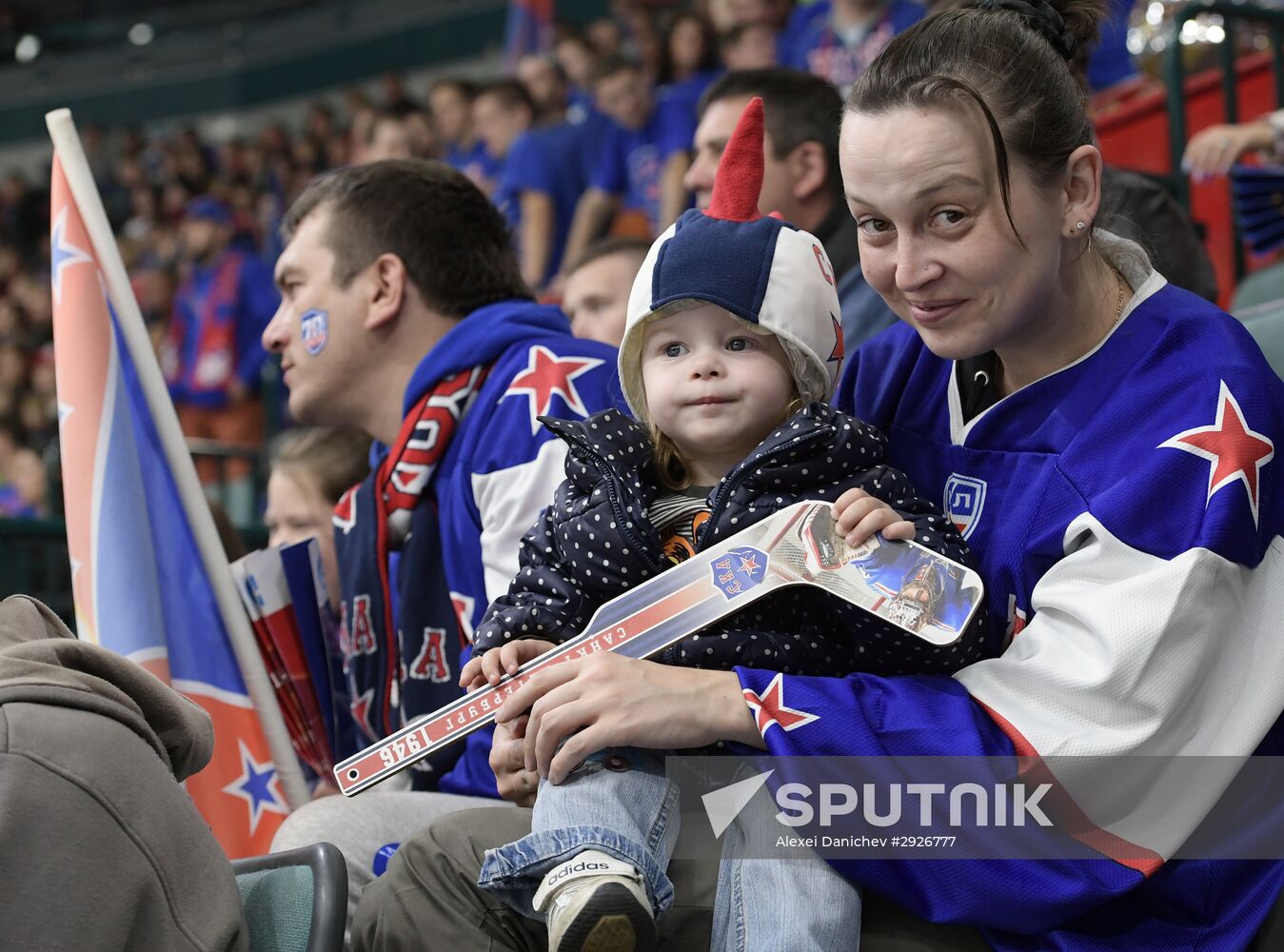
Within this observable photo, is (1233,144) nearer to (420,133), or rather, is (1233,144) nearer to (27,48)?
(420,133)

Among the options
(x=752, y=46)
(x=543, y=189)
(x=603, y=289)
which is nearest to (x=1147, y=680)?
(x=603, y=289)

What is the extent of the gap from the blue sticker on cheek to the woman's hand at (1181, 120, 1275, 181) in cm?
200

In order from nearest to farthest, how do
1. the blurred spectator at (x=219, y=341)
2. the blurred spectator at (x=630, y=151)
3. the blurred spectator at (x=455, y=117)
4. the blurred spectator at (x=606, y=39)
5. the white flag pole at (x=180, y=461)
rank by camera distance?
the white flag pole at (x=180, y=461)
the blurred spectator at (x=630, y=151)
the blurred spectator at (x=606, y=39)
the blurred spectator at (x=455, y=117)
the blurred spectator at (x=219, y=341)

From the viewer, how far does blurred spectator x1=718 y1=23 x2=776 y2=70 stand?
593 centimetres

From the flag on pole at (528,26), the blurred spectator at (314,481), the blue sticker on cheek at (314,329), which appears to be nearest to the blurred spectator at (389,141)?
the flag on pole at (528,26)

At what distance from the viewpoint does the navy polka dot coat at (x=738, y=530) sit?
5.60ft

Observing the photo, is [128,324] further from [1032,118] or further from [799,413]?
[1032,118]

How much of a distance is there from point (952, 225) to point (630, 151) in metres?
4.96

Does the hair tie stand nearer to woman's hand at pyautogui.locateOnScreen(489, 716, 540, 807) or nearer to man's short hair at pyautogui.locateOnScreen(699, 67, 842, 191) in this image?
woman's hand at pyautogui.locateOnScreen(489, 716, 540, 807)

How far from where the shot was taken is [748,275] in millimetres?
1869

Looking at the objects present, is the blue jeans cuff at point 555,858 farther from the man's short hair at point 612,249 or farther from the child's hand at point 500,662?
the man's short hair at point 612,249

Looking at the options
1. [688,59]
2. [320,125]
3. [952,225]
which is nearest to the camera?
[952,225]

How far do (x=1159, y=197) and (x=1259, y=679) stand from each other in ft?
5.31

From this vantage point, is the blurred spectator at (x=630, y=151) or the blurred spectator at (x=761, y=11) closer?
the blurred spectator at (x=761, y=11)
